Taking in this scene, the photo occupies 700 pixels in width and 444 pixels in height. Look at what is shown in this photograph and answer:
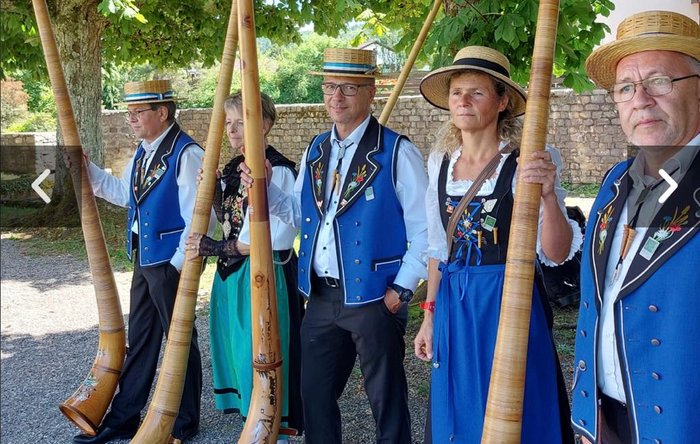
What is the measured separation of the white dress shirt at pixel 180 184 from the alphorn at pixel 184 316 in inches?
29.0

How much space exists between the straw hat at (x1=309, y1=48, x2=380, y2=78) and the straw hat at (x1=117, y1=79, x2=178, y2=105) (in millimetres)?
1048

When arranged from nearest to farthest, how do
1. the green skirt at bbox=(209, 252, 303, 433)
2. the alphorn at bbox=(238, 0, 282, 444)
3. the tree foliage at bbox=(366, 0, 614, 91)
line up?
the alphorn at bbox=(238, 0, 282, 444)
the green skirt at bbox=(209, 252, 303, 433)
the tree foliage at bbox=(366, 0, 614, 91)

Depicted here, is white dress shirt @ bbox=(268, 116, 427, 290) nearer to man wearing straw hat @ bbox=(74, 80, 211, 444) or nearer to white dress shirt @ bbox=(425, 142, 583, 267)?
white dress shirt @ bbox=(425, 142, 583, 267)

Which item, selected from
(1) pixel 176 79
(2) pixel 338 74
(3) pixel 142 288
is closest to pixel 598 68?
(2) pixel 338 74

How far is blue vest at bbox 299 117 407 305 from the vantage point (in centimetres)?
267

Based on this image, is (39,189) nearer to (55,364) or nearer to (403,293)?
(403,293)

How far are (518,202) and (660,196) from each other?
1.10 ft

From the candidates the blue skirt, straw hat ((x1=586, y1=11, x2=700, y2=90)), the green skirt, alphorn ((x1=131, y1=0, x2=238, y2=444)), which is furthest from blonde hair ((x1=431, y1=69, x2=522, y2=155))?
the green skirt

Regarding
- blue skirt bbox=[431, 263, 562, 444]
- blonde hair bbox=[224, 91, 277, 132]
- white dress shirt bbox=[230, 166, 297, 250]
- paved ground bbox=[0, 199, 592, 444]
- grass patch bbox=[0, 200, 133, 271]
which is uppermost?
blonde hair bbox=[224, 91, 277, 132]

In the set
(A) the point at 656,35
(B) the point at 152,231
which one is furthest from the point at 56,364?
(A) the point at 656,35

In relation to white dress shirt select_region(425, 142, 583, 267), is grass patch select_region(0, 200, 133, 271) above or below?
below

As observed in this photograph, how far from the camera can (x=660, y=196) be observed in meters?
1.54

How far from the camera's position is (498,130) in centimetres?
234

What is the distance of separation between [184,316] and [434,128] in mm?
12487
